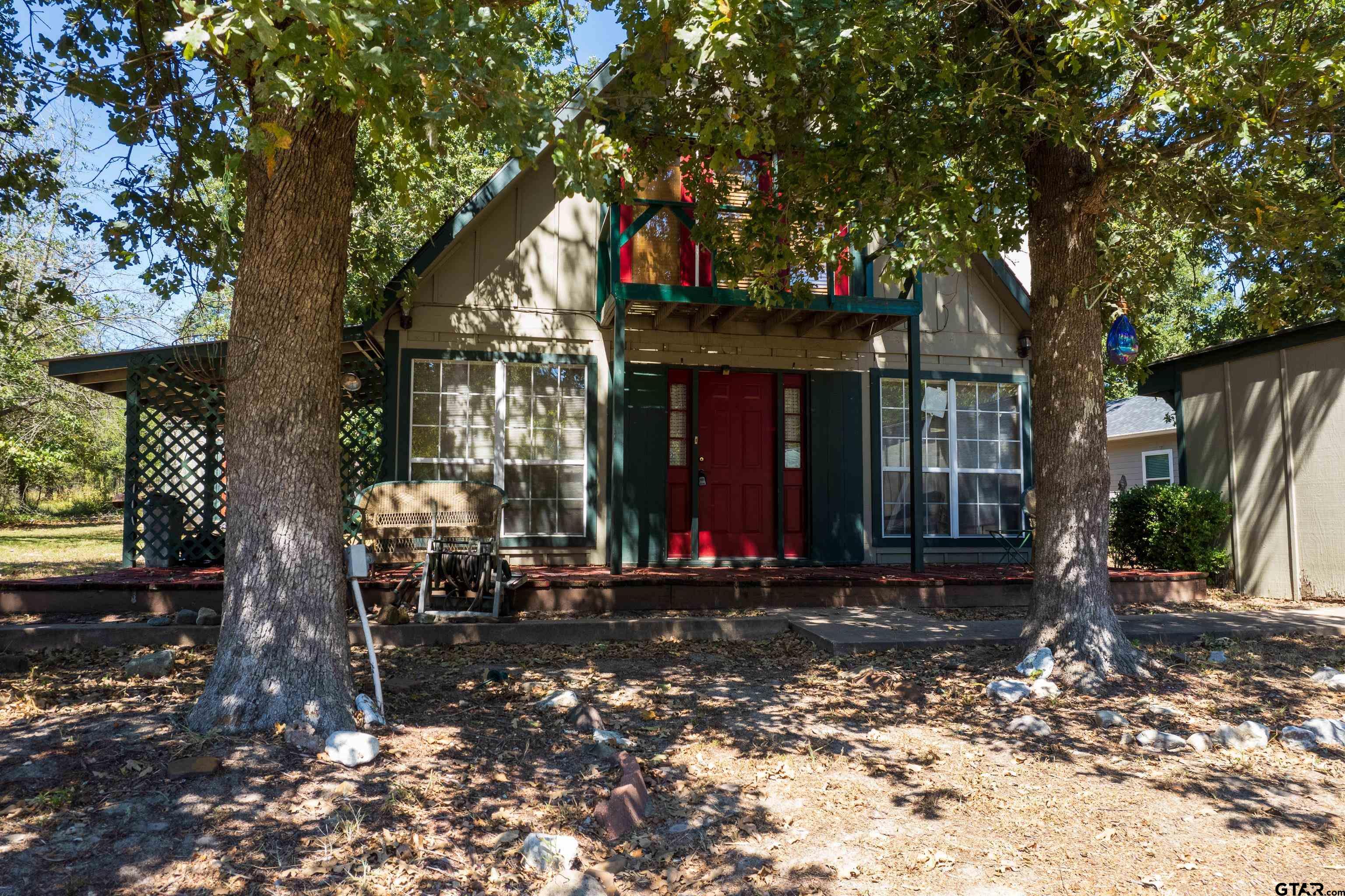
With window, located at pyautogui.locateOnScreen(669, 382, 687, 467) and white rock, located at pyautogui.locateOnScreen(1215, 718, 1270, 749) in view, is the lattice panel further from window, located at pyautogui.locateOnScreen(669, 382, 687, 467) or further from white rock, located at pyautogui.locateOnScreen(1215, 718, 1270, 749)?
white rock, located at pyautogui.locateOnScreen(1215, 718, 1270, 749)

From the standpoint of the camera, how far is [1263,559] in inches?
366

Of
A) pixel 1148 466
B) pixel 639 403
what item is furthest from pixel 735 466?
pixel 1148 466

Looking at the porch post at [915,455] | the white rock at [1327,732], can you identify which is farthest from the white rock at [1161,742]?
the porch post at [915,455]

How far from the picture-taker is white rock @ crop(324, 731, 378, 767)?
3.54m

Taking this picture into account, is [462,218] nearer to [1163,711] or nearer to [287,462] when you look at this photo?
[287,462]

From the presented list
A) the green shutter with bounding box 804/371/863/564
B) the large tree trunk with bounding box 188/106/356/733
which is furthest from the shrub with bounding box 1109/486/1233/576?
the large tree trunk with bounding box 188/106/356/733

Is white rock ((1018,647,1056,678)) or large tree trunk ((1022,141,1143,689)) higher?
large tree trunk ((1022,141,1143,689))

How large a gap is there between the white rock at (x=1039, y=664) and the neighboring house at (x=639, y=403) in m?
3.28

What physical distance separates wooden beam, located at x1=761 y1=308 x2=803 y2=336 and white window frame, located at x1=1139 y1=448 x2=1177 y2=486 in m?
11.8

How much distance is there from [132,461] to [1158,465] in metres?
19.0

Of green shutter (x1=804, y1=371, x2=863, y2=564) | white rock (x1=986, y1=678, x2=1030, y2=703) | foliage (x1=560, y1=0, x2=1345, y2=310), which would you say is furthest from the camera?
green shutter (x1=804, y1=371, x2=863, y2=564)

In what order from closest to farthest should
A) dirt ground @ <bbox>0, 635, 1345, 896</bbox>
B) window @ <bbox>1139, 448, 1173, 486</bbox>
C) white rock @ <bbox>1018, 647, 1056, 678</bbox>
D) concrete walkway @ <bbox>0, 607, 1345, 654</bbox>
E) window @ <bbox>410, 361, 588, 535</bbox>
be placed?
dirt ground @ <bbox>0, 635, 1345, 896</bbox> < white rock @ <bbox>1018, 647, 1056, 678</bbox> < concrete walkway @ <bbox>0, 607, 1345, 654</bbox> < window @ <bbox>410, 361, 588, 535</bbox> < window @ <bbox>1139, 448, 1173, 486</bbox>

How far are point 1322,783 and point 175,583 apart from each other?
26.0 ft

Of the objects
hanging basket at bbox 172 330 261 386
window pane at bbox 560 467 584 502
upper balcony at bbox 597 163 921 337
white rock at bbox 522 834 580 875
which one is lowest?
white rock at bbox 522 834 580 875
